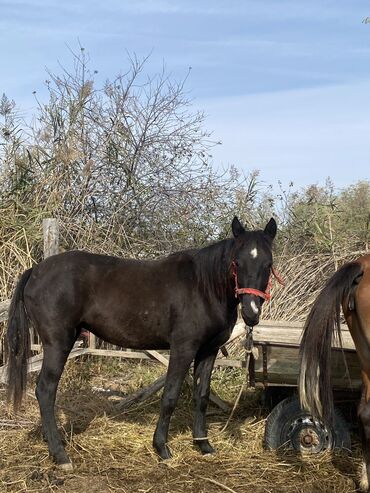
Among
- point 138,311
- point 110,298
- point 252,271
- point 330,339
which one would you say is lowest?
point 330,339

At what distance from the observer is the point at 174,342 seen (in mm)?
4758

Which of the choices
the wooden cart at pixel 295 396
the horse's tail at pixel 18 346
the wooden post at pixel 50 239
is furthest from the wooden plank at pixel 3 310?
the wooden cart at pixel 295 396

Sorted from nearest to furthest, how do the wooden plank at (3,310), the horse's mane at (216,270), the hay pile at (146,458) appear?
the hay pile at (146,458)
the horse's mane at (216,270)
the wooden plank at (3,310)

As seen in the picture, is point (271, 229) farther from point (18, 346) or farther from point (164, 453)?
point (18, 346)

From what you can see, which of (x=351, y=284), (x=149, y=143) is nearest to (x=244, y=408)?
(x=351, y=284)

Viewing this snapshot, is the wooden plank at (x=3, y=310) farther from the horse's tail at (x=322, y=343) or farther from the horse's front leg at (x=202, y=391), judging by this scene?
the horse's tail at (x=322, y=343)

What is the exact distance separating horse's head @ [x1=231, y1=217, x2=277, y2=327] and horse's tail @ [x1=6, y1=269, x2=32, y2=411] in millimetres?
1799

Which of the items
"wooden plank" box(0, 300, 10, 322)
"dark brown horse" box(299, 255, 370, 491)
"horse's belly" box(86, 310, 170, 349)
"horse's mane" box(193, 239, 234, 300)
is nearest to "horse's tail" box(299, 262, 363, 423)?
"dark brown horse" box(299, 255, 370, 491)

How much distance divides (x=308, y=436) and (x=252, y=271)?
1.43 metres

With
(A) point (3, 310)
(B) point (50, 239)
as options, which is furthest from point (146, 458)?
(B) point (50, 239)

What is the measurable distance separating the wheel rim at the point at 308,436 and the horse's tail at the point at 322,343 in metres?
0.77

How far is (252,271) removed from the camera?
4441mm

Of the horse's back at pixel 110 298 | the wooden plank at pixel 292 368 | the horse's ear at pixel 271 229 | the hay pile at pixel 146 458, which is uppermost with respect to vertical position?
the horse's ear at pixel 271 229

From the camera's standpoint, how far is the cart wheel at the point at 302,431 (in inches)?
183
